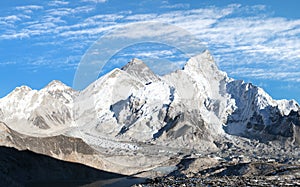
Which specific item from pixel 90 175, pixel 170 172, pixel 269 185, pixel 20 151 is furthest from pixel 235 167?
pixel 269 185

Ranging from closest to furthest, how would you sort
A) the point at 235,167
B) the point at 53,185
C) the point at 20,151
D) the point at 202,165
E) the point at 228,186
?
the point at 228,186 < the point at 53,185 < the point at 235,167 < the point at 20,151 < the point at 202,165

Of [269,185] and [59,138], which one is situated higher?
[269,185]

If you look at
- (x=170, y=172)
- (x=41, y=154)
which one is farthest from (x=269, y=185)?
(x=41, y=154)

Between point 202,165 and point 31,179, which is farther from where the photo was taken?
point 202,165

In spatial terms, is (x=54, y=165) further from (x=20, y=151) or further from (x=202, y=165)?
(x=202, y=165)

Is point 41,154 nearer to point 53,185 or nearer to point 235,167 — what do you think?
point 53,185

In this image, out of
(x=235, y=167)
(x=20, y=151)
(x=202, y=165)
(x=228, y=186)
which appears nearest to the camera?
(x=228, y=186)
